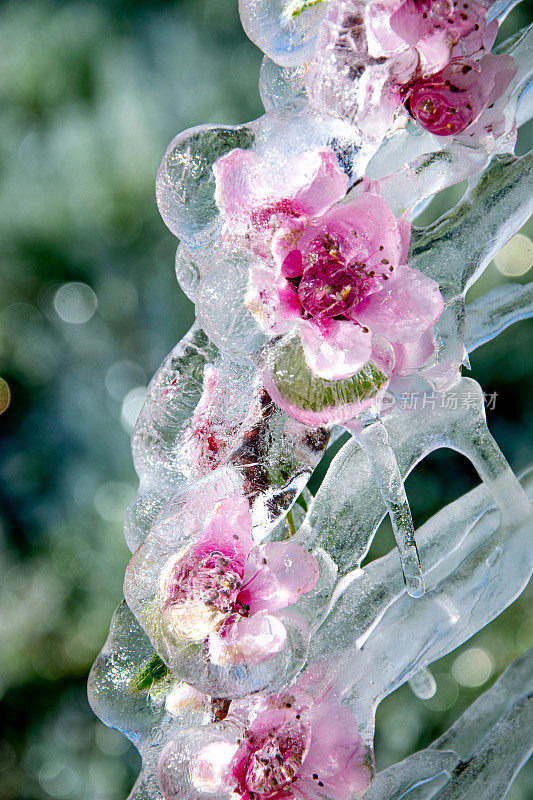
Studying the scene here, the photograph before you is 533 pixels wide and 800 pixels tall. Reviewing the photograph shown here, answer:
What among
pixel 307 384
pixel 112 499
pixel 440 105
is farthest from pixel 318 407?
pixel 112 499

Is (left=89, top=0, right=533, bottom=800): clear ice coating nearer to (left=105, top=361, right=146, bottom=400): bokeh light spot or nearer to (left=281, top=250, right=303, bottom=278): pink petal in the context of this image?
(left=281, top=250, right=303, bottom=278): pink petal

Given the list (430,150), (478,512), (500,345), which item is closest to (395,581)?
(478,512)

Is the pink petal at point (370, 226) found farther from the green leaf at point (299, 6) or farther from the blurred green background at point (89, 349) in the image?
the blurred green background at point (89, 349)

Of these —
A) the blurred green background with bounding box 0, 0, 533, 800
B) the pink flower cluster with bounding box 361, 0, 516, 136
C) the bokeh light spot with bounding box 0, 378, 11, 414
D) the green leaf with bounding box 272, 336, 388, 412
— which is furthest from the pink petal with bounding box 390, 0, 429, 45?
the bokeh light spot with bounding box 0, 378, 11, 414

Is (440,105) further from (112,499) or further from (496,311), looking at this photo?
(112,499)

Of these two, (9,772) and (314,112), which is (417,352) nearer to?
(314,112)

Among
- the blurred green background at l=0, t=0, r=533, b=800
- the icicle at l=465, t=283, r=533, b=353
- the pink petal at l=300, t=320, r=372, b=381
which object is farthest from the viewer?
the blurred green background at l=0, t=0, r=533, b=800
